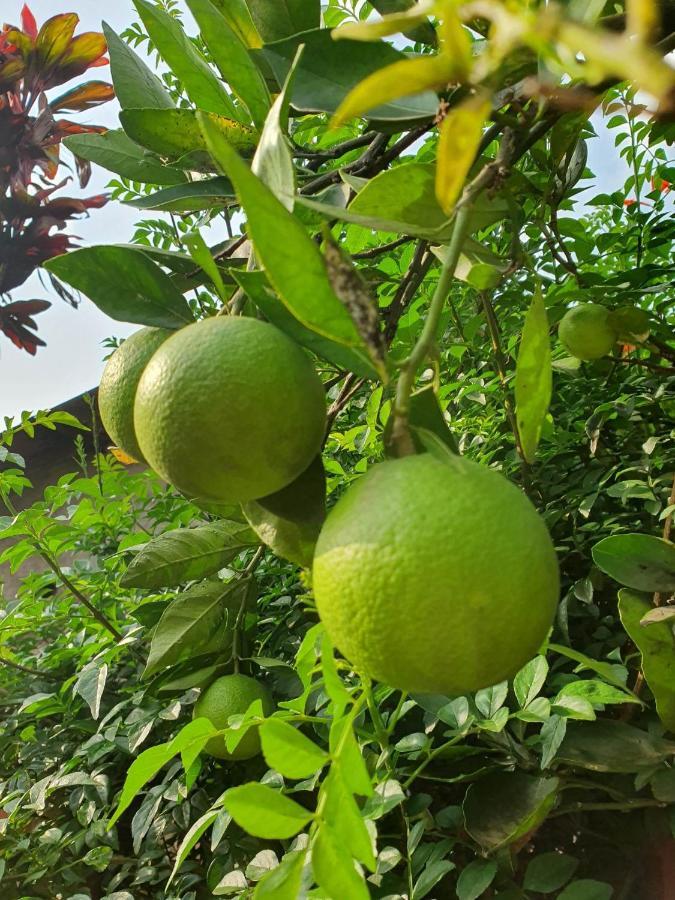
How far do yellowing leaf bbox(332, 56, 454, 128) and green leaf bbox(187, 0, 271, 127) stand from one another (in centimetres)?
39

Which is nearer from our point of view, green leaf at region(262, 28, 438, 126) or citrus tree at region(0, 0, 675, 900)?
citrus tree at region(0, 0, 675, 900)

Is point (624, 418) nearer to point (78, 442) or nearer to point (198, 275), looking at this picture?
point (198, 275)

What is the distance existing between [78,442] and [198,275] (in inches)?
44.1

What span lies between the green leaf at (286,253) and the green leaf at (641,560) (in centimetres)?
32

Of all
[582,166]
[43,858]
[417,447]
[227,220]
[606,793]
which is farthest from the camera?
[227,220]

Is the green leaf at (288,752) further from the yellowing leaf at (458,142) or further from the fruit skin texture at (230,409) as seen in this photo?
the yellowing leaf at (458,142)

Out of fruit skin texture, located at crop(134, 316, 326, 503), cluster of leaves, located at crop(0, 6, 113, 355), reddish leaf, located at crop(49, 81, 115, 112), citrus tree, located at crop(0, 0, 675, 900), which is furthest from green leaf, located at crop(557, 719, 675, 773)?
reddish leaf, located at crop(49, 81, 115, 112)

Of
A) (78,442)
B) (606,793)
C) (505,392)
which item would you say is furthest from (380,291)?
(78,442)

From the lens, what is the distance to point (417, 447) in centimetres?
41

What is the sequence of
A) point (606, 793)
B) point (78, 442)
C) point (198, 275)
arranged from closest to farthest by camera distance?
1. point (198, 275)
2. point (606, 793)
3. point (78, 442)

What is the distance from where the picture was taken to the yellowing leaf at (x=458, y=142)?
0.70 ft

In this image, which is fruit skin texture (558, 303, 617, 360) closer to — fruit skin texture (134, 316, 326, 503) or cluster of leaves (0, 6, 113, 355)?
fruit skin texture (134, 316, 326, 503)

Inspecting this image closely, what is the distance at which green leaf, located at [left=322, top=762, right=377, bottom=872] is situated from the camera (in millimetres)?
377

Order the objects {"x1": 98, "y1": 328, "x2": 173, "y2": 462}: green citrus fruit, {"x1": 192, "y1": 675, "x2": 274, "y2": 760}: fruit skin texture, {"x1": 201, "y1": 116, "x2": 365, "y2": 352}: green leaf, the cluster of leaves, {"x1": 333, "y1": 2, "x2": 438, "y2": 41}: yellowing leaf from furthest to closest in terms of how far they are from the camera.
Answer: the cluster of leaves, {"x1": 192, "y1": 675, "x2": 274, "y2": 760}: fruit skin texture, {"x1": 98, "y1": 328, "x2": 173, "y2": 462}: green citrus fruit, {"x1": 201, "y1": 116, "x2": 365, "y2": 352}: green leaf, {"x1": 333, "y1": 2, "x2": 438, "y2": 41}: yellowing leaf
